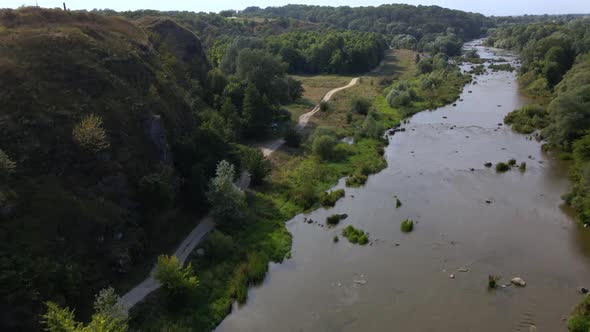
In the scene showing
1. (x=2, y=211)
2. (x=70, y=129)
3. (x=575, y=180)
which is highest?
(x=70, y=129)

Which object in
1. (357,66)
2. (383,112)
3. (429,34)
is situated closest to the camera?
(383,112)

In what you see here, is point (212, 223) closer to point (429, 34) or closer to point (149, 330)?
point (149, 330)

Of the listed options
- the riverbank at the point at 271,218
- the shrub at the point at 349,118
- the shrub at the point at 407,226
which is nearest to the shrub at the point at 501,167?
the riverbank at the point at 271,218

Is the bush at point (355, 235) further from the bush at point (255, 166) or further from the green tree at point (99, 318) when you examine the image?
the green tree at point (99, 318)

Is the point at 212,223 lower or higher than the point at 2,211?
lower

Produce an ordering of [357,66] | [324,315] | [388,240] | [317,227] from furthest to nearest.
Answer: [357,66] < [317,227] < [388,240] < [324,315]

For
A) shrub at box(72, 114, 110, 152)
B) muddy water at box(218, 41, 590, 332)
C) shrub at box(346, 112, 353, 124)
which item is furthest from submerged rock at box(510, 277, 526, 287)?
shrub at box(346, 112, 353, 124)

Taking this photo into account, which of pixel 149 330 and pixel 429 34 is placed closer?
pixel 149 330

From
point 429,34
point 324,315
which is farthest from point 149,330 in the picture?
point 429,34
